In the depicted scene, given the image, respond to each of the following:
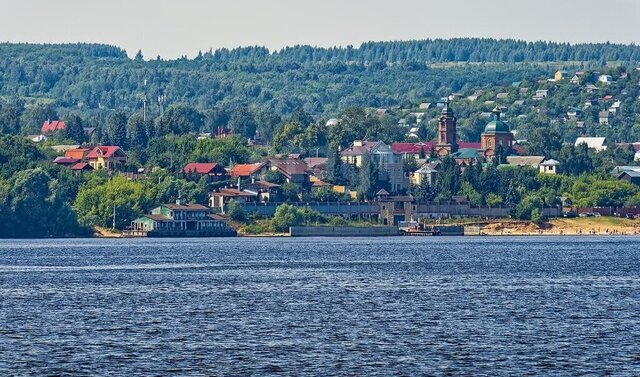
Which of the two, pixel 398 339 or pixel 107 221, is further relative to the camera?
pixel 107 221

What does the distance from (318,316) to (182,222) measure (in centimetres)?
12410

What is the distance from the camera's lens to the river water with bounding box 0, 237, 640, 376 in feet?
185

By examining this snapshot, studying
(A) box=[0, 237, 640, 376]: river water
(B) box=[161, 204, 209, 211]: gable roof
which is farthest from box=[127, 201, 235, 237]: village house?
(A) box=[0, 237, 640, 376]: river water

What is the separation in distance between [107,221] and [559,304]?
11693 cm

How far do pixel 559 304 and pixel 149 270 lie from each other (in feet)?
122

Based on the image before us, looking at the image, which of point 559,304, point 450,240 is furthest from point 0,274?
point 450,240

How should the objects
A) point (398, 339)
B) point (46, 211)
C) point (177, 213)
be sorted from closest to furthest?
point (398, 339)
point (46, 211)
point (177, 213)

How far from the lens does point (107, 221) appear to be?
190m

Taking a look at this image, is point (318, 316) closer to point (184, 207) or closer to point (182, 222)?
point (184, 207)

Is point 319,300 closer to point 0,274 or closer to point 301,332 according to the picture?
point 301,332

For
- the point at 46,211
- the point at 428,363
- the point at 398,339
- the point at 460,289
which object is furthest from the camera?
the point at 46,211

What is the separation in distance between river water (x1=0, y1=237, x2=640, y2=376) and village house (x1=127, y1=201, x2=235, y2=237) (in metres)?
63.9

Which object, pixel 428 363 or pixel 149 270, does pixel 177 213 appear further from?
pixel 428 363

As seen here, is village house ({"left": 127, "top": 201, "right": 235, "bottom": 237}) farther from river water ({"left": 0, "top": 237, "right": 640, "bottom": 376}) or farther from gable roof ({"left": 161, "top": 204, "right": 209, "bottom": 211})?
river water ({"left": 0, "top": 237, "right": 640, "bottom": 376})
